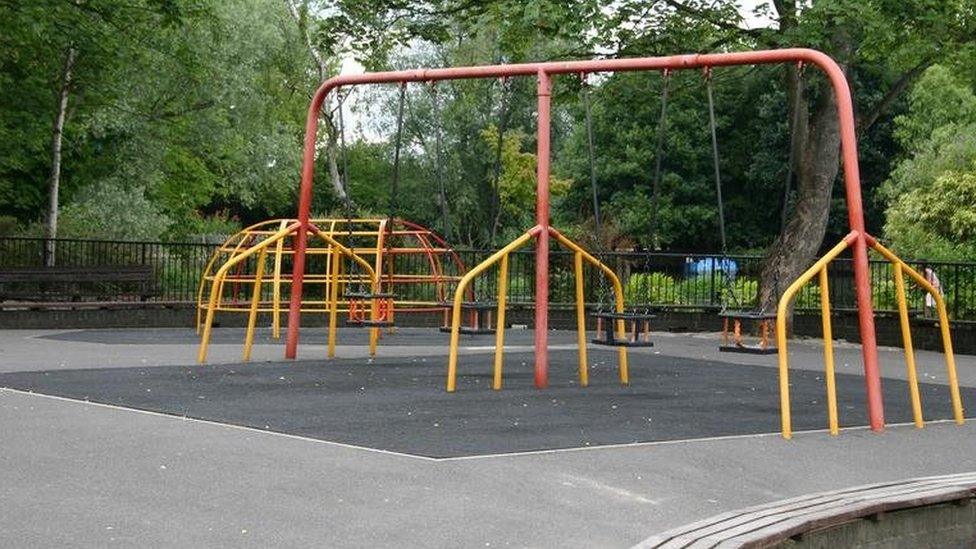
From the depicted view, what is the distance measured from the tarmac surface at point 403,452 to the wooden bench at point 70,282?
8.01 m

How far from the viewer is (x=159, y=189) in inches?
1932

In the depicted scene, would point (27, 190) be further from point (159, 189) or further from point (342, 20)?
point (342, 20)

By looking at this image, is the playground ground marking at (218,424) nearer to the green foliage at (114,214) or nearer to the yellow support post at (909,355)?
the yellow support post at (909,355)

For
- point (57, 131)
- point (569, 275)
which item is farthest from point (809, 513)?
point (57, 131)

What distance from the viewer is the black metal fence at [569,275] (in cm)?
2722

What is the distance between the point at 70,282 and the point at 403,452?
699 inches

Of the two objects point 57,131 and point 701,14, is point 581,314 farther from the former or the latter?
point 57,131

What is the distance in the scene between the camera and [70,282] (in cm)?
2656

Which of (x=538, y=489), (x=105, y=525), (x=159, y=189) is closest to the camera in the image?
(x=105, y=525)

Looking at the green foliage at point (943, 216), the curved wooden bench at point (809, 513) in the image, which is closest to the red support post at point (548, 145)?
the curved wooden bench at point (809, 513)

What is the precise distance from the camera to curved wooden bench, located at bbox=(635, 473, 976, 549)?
286 inches

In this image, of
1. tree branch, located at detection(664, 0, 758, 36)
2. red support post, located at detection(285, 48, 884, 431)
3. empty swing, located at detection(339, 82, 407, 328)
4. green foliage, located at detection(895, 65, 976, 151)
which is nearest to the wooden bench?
empty swing, located at detection(339, 82, 407, 328)

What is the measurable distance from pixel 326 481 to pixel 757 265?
2155 centimetres

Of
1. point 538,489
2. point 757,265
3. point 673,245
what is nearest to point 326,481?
point 538,489
